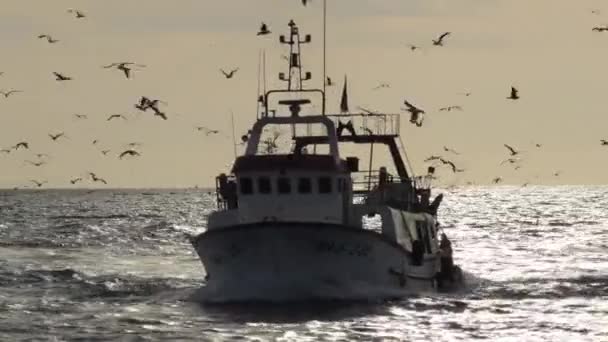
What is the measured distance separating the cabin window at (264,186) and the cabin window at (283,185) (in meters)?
0.33

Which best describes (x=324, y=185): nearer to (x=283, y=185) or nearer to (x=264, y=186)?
(x=283, y=185)

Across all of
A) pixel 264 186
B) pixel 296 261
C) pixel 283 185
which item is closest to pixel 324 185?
pixel 283 185

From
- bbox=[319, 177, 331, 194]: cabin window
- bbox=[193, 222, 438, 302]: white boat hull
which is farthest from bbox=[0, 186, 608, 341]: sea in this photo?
bbox=[319, 177, 331, 194]: cabin window

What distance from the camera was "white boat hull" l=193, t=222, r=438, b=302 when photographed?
45.1 m

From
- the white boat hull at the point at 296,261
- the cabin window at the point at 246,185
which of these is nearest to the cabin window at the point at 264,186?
the cabin window at the point at 246,185

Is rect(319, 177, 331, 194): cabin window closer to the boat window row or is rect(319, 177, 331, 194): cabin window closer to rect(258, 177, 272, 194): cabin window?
the boat window row

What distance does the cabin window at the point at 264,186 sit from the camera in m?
47.9

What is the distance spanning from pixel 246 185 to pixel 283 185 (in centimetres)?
129

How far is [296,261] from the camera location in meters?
45.4

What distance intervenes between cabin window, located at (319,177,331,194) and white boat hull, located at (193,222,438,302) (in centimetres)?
264

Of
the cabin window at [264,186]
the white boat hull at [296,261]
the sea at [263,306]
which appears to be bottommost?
the sea at [263,306]

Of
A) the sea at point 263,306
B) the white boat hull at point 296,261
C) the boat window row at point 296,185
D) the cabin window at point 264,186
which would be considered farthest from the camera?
the cabin window at point 264,186

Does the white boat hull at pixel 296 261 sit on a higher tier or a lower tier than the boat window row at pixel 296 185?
lower

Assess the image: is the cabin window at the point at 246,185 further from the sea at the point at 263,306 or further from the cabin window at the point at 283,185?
the sea at the point at 263,306
